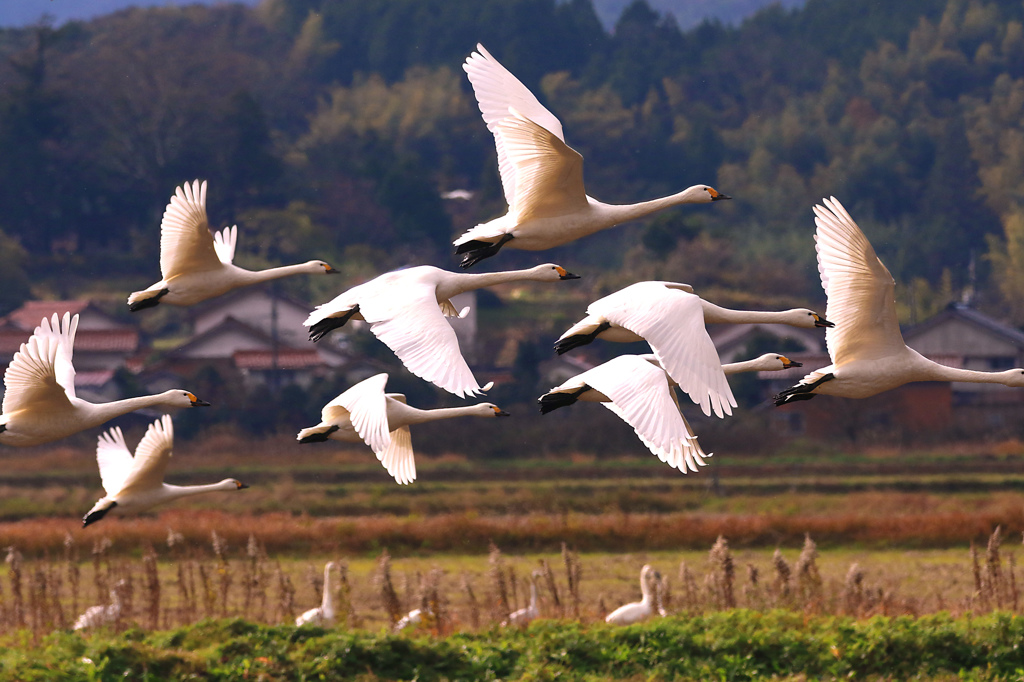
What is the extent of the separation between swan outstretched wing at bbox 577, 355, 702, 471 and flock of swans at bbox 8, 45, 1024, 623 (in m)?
0.01

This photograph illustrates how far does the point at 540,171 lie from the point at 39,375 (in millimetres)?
3753

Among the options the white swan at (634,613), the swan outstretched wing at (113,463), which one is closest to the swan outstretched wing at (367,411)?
the swan outstretched wing at (113,463)

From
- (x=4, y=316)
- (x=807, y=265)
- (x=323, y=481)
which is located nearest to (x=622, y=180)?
(x=807, y=265)

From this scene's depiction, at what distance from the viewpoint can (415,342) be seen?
946cm

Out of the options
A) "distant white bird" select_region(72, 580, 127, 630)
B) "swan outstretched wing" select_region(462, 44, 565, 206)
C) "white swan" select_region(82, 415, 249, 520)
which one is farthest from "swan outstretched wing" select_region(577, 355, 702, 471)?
"distant white bird" select_region(72, 580, 127, 630)

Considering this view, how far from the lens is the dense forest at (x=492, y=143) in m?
75.4

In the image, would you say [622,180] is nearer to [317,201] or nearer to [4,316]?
[317,201]

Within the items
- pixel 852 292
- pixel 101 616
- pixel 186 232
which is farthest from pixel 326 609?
pixel 852 292

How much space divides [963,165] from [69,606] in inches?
3189

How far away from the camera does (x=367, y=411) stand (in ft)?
33.3

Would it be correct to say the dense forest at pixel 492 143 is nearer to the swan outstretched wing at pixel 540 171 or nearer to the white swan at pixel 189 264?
the white swan at pixel 189 264

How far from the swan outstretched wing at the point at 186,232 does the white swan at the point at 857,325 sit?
443cm

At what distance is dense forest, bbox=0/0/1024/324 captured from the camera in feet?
247

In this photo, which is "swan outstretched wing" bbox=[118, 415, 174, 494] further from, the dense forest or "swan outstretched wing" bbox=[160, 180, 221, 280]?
the dense forest
